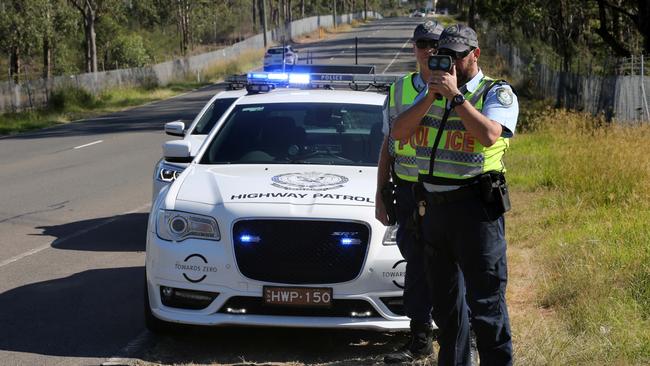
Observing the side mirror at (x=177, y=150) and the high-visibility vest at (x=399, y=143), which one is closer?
the high-visibility vest at (x=399, y=143)

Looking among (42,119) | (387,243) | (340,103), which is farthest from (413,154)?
(42,119)

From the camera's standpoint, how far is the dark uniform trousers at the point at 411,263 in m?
5.27

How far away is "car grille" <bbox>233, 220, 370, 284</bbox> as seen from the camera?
229 inches

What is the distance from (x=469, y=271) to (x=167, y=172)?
214 inches

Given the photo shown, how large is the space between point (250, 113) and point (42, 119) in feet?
91.1

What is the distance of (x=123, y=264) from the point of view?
8.94 meters

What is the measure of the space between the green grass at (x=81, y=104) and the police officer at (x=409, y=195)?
26.2 meters

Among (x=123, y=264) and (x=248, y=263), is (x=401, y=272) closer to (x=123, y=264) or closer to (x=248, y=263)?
(x=248, y=263)

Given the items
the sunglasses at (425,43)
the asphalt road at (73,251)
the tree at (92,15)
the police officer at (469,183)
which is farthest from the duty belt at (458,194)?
the tree at (92,15)

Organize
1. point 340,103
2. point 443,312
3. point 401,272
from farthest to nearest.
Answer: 1. point 340,103
2. point 401,272
3. point 443,312

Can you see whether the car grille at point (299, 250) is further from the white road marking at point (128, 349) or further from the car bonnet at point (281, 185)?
the white road marking at point (128, 349)

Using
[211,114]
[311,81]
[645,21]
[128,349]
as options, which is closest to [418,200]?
[128,349]

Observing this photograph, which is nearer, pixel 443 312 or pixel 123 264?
pixel 443 312

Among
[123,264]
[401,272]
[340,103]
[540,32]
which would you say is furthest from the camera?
[540,32]
